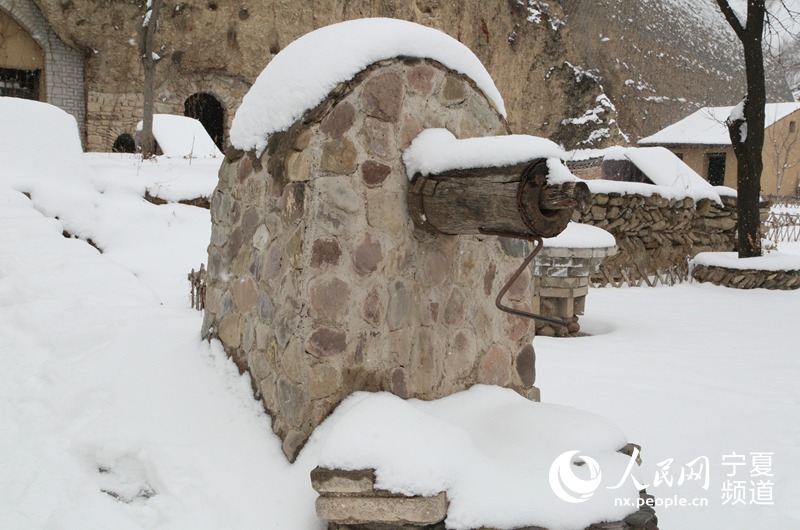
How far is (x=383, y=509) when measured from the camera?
7.31 ft

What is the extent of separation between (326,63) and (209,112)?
17.5 meters

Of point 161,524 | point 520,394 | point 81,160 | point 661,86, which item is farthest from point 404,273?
point 661,86

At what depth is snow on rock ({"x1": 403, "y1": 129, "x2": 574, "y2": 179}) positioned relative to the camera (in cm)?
235

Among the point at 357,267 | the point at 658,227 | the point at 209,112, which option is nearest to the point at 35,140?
the point at 357,267

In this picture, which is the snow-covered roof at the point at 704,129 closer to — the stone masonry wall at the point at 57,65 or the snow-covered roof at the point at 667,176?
the snow-covered roof at the point at 667,176

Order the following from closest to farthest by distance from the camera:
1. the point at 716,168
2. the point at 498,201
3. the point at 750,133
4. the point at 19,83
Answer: the point at 498,201, the point at 750,133, the point at 19,83, the point at 716,168

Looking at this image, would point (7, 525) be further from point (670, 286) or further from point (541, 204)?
point (670, 286)

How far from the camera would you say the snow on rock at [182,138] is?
12.2m

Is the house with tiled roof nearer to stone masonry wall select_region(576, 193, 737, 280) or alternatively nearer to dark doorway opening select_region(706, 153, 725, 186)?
dark doorway opening select_region(706, 153, 725, 186)

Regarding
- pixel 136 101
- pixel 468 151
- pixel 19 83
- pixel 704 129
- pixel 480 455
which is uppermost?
pixel 704 129

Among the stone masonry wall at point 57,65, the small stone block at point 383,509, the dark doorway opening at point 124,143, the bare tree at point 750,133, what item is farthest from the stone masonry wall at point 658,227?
the stone masonry wall at point 57,65

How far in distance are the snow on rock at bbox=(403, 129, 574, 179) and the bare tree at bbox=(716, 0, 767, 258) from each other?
8835 mm

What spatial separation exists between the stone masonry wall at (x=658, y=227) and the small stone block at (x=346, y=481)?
25.4 ft

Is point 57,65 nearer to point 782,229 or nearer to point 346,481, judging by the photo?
point 346,481
